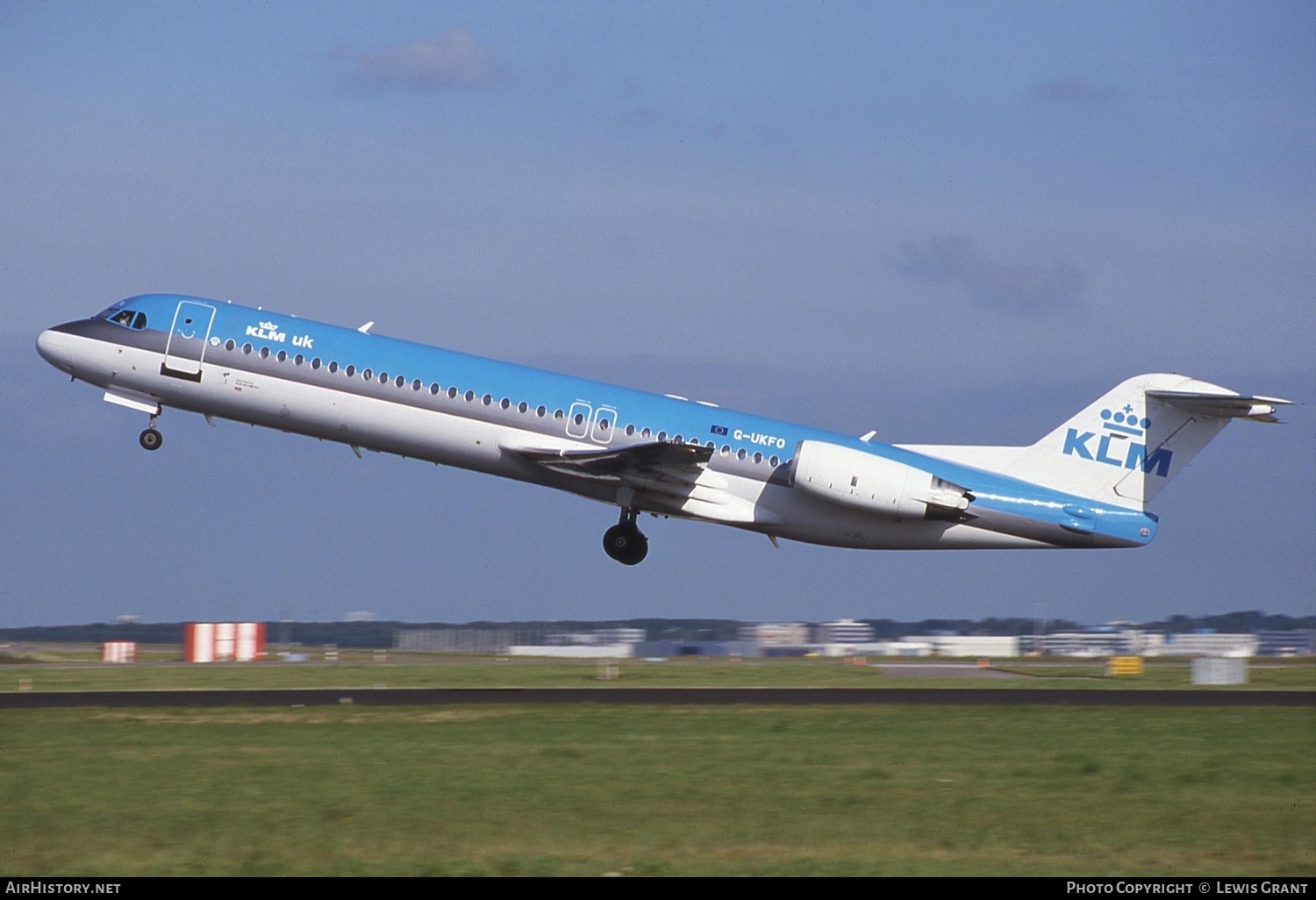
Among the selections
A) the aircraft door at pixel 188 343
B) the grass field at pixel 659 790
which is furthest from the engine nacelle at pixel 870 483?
the aircraft door at pixel 188 343

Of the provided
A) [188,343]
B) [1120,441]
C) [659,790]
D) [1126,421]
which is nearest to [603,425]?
[188,343]

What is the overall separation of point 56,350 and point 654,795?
21.6m

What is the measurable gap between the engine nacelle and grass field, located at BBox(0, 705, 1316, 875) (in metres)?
9.45

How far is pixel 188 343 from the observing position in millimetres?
30781

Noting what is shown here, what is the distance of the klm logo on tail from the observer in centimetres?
3184

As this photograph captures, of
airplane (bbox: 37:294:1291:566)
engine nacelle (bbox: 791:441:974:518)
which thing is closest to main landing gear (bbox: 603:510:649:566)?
airplane (bbox: 37:294:1291:566)

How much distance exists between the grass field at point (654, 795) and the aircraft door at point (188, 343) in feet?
34.9

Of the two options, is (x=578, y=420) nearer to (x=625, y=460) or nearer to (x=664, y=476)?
(x=625, y=460)

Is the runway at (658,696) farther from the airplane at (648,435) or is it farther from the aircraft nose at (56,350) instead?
the aircraft nose at (56,350)

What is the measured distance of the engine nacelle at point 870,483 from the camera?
30.7 metres

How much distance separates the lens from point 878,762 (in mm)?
17562

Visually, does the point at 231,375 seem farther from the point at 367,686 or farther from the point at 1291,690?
the point at 1291,690

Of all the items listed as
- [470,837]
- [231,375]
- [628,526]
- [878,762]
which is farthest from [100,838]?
[628,526]

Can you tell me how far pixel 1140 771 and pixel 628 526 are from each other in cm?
1738
